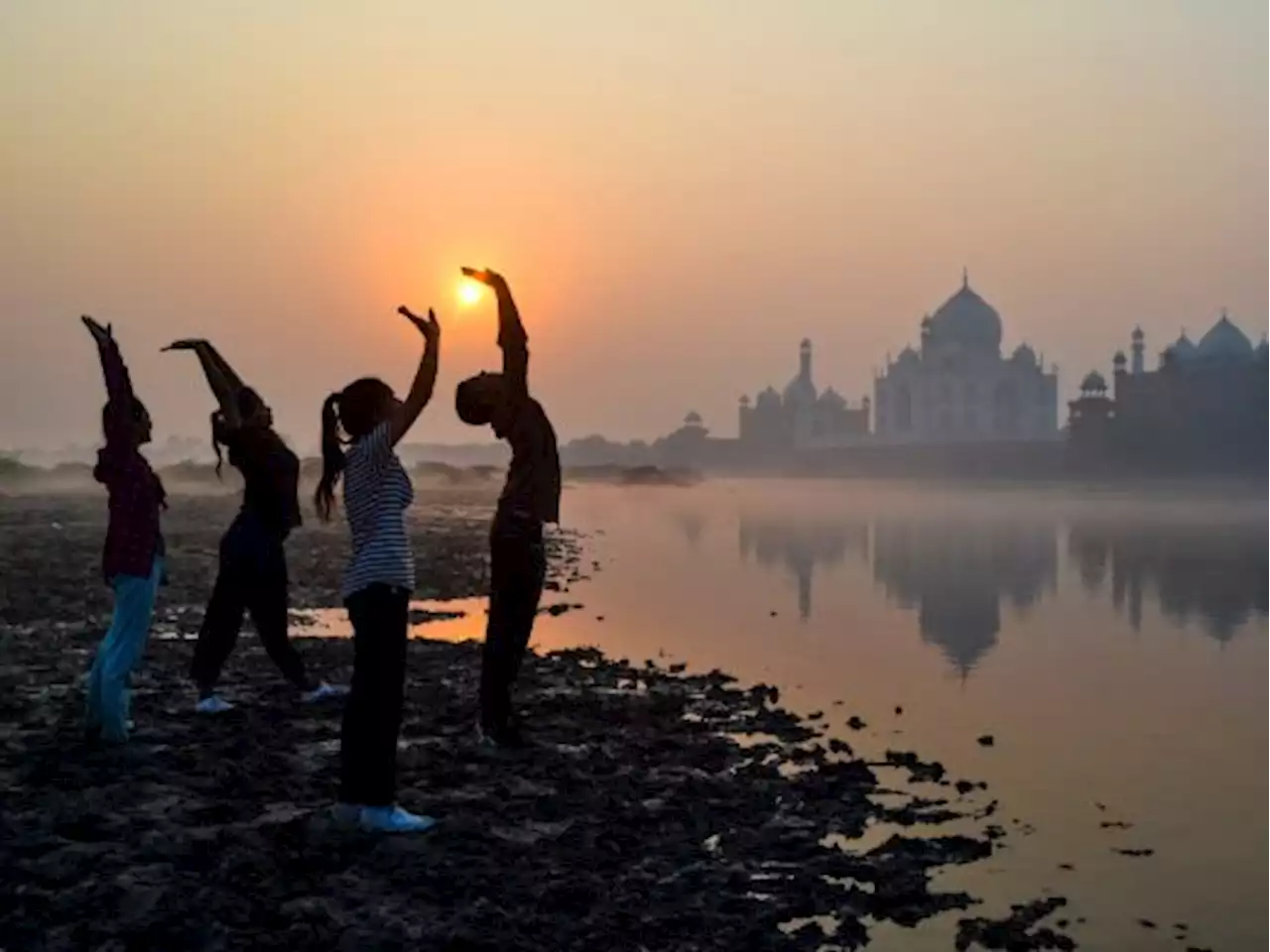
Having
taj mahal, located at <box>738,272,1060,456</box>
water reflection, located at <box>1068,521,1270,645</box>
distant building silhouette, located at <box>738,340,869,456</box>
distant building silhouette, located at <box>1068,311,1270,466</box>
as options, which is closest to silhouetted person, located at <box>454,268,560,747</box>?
water reflection, located at <box>1068,521,1270,645</box>

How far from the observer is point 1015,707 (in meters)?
10.6

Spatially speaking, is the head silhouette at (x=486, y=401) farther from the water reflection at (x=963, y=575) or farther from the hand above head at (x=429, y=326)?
the water reflection at (x=963, y=575)

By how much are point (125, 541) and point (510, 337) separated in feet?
7.44

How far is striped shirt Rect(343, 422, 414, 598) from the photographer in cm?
584

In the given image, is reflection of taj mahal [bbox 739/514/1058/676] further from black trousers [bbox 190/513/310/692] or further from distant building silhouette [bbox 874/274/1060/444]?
distant building silhouette [bbox 874/274/1060/444]

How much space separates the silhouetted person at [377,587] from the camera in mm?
5848

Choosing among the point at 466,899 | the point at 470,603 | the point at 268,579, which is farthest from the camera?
the point at 470,603

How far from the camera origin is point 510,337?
7.49m

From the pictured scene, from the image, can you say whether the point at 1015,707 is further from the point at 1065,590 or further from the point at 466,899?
the point at 1065,590

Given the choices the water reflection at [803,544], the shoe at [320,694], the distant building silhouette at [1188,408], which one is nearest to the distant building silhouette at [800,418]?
the distant building silhouette at [1188,408]

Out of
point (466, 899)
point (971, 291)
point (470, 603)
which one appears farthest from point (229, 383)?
point (971, 291)

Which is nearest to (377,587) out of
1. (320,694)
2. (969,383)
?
(320,694)

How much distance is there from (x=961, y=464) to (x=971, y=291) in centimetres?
2451

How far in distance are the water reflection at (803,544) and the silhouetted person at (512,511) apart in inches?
368
